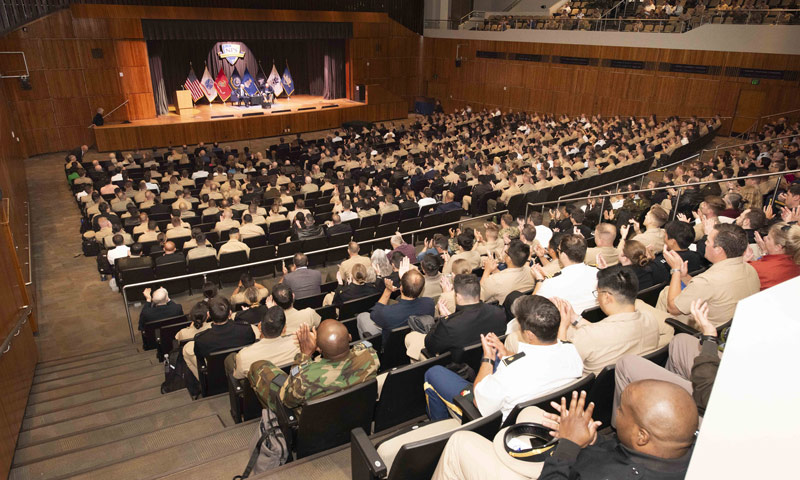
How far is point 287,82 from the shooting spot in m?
24.4

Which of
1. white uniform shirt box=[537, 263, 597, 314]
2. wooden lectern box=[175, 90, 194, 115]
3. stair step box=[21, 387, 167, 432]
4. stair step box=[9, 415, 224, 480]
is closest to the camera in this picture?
stair step box=[9, 415, 224, 480]

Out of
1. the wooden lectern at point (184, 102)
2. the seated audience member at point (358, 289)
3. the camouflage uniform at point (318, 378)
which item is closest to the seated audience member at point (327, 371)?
the camouflage uniform at point (318, 378)

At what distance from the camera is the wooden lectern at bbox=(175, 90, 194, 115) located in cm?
2027

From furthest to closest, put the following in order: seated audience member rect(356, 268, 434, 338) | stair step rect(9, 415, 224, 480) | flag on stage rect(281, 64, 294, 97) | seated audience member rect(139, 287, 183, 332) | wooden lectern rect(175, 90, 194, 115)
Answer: flag on stage rect(281, 64, 294, 97) → wooden lectern rect(175, 90, 194, 115) → seated audience member rect(139, 287, 183, 332) → seated audience member rect(356, 268, 434, 338) → stair step rect(9, 415, 224, 480)

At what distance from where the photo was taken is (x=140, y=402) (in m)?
4.75

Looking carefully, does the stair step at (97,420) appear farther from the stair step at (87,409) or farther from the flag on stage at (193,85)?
the flag on stage at (193,85)

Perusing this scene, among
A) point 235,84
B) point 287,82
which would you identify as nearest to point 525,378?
point 235,84

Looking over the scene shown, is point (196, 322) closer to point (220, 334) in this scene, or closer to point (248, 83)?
point (220, 334)

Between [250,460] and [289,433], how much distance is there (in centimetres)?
28

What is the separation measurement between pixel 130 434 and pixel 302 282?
2.77 m

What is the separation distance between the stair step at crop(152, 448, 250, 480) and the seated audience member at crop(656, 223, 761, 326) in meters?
3.30

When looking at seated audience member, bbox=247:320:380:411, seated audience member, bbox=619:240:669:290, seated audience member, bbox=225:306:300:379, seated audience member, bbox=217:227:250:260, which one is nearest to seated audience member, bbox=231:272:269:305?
seated audience member, bbox=217:227:250:260

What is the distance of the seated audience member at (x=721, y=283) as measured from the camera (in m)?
3.62

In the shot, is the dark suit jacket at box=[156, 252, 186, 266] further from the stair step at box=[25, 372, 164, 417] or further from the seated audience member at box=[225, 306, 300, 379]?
the seated audience member at box=[225, 306, 300, 379]
